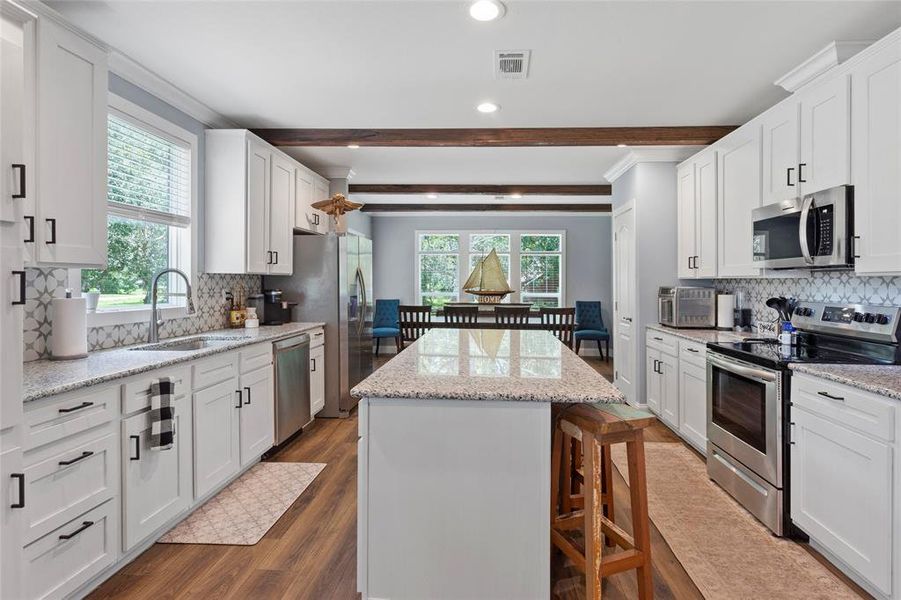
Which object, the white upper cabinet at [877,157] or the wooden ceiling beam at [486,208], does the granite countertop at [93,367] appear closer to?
the white upper cabinet at [877,157]

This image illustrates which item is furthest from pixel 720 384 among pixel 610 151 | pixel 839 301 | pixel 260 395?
pixel 260 395

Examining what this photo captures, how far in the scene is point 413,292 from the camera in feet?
28.4

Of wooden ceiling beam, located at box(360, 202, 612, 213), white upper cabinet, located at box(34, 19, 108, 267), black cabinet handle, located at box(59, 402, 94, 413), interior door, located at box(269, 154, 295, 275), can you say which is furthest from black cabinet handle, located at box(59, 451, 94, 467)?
wooden ceiling beam, located at box(360, 202, 612, 213)

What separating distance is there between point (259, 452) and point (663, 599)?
262 cm

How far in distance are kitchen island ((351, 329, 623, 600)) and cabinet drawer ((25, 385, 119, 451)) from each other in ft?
3.61

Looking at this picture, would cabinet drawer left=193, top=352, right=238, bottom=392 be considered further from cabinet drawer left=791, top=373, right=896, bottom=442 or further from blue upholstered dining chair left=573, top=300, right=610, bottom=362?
blue upholstered dining chair left=573, top=300, right=610, bottom=362

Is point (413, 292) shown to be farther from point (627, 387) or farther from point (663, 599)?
point (663, 599)

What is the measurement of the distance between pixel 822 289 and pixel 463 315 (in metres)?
3.25

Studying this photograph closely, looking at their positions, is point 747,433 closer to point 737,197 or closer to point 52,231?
point 737,197

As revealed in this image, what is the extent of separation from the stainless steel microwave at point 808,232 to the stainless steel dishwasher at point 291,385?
349cm

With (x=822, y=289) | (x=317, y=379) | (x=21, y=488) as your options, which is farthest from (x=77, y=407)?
(x=822, y=289)

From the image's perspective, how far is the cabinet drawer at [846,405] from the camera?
6.00ft

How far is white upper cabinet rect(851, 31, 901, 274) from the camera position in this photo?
7.07 feet

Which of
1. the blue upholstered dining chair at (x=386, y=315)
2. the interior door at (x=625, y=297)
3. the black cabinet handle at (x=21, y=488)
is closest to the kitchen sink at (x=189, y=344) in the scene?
the black cabinet handle at (x=21, y=488)
